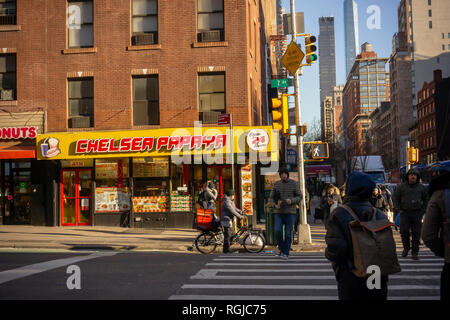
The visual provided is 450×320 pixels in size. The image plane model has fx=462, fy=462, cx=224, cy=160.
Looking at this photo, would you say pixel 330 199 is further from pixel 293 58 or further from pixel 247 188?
pixel 247 188

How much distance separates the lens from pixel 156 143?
17969mm

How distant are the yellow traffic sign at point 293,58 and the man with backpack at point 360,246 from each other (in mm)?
9644

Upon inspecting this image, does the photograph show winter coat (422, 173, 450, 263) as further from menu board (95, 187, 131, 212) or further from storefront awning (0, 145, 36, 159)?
storefront awning (0, 145, 36, 159)

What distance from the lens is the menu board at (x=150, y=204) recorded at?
18.7 m

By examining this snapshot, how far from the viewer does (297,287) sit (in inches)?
293

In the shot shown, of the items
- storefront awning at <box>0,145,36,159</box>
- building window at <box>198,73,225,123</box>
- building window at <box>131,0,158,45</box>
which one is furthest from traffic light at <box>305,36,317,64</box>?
storefront awning at <box>0,145,36,159</box>

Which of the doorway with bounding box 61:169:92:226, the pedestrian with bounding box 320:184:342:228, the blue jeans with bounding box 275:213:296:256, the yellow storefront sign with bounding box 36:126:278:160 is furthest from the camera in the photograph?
the doorway with bounding box 61:169:92:226

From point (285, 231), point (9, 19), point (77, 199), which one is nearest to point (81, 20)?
point (9, 19)

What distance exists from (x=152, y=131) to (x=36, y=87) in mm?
5540

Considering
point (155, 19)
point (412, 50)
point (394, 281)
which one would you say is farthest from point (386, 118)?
point (394, 281)

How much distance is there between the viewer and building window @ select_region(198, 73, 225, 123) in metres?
18.9

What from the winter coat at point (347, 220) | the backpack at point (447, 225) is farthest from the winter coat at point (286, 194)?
the winter coat at point (347, 220)

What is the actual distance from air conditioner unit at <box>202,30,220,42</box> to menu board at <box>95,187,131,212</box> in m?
6.97

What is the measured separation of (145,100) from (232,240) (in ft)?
28.8
